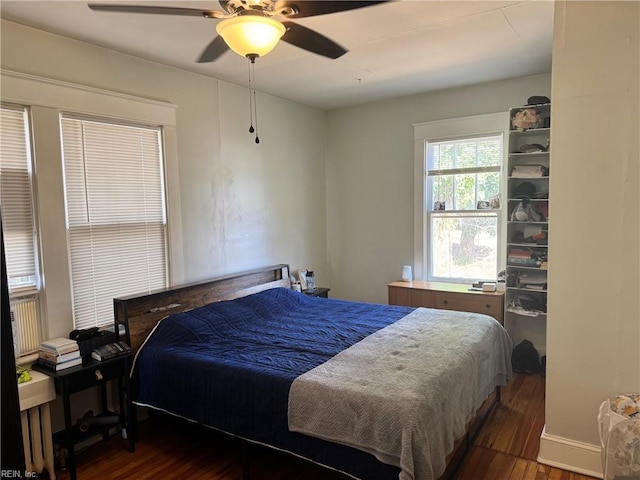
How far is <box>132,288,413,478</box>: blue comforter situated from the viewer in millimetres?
2324

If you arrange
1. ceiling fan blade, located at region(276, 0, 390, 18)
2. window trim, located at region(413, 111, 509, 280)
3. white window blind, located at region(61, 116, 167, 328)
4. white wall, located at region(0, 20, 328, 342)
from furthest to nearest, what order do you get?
window trim, located at region(413, 111, 509, 280) < white window blind, located at region(61, 116, 167, 328) < white wall, located at region(0, 20, 328, 342) < ceiling fan blade, located at region(276, 0, 390, 18)

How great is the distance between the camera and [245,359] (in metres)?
2.62

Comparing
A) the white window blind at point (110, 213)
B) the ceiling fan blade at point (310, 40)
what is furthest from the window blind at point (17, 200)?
the ceiling fan blade at point (310, 40)

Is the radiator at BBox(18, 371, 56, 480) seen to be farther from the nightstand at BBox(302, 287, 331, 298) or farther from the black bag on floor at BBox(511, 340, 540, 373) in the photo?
the black bag on floor at BBox(511, 340, 540, 373)

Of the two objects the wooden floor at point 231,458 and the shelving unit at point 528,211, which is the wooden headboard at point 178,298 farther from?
the shelving unit at point 528,211

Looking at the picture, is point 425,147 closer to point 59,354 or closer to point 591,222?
point 591,222

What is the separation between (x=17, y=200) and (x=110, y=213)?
60 cm

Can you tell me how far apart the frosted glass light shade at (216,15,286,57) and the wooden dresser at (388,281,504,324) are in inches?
120

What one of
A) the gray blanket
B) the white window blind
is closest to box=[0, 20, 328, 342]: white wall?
the white window blind

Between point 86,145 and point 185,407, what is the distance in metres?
1.92

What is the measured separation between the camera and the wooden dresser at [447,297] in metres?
4.02

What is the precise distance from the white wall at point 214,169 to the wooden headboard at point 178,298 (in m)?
A: 0.18

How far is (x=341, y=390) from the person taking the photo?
216 centimetres

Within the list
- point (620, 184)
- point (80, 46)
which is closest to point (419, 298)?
point (620, 184)
